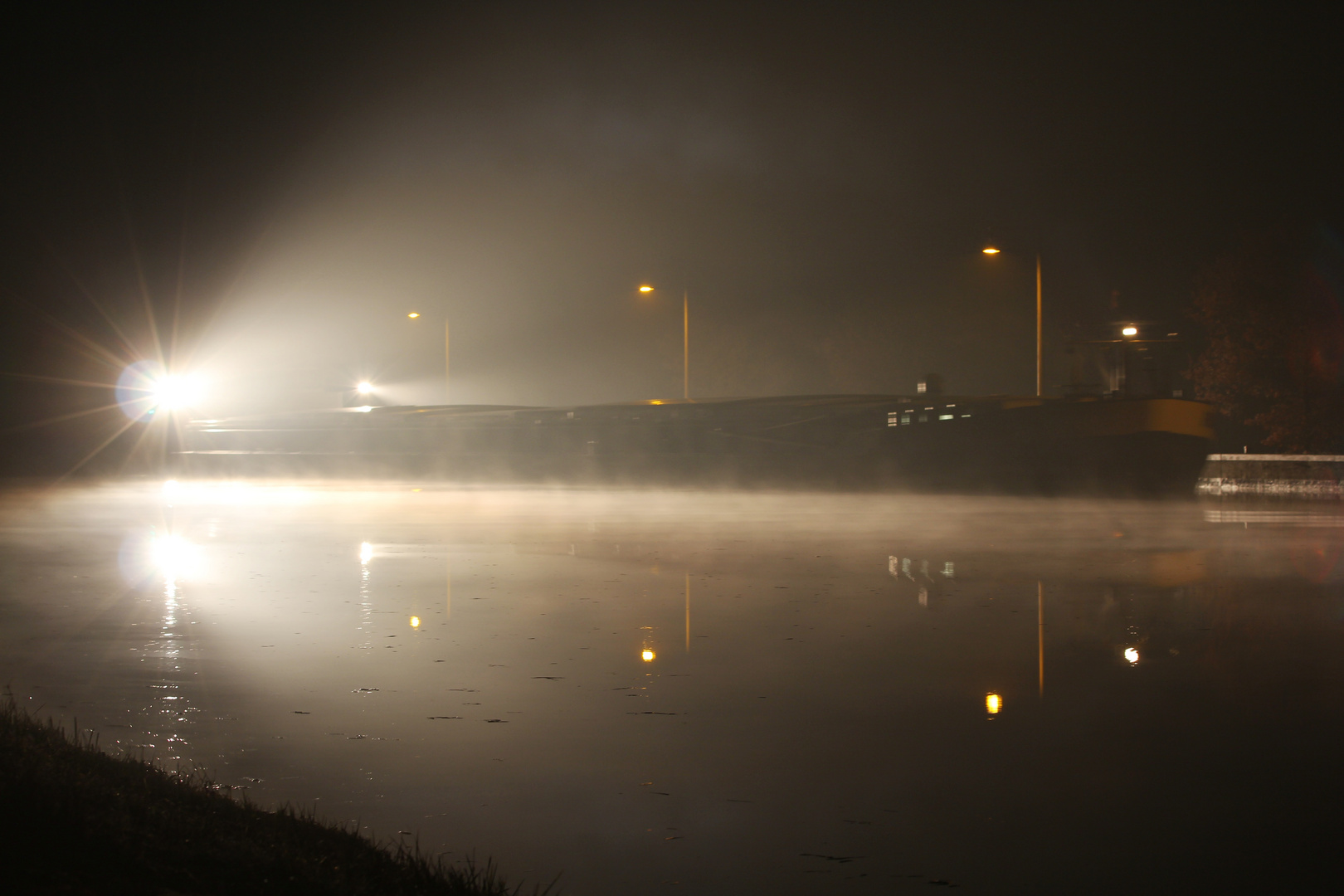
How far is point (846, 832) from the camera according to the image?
14.8 feet

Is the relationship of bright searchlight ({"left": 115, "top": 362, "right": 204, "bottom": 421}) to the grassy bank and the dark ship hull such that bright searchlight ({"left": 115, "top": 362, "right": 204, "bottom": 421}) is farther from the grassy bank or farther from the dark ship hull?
the grassy bank

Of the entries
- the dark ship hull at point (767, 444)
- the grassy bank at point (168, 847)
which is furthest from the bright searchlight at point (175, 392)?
the grassy bank at point (168, 847)

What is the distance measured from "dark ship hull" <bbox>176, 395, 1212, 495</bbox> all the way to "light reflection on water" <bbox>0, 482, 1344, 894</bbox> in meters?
13.4

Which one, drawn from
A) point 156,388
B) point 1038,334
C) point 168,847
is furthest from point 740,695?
point 156,388

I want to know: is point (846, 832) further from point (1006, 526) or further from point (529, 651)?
point (1006, 526)

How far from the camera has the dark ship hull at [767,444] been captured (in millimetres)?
27188

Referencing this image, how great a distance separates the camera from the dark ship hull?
1070 inches

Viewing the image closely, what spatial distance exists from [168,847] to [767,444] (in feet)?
103

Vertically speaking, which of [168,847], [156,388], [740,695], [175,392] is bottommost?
[740,695]

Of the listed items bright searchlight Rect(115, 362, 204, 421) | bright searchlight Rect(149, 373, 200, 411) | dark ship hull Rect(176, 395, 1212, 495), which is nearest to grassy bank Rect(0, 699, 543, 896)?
dark ship hull Rect(176, 395, 1212, 495)

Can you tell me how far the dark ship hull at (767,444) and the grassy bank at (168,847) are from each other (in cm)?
2489

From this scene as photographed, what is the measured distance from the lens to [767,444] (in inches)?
1371

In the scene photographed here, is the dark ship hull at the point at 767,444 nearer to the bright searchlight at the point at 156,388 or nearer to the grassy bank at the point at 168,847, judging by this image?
the bright searchlight at the point at 156,388

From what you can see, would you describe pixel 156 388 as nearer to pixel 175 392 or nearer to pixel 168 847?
pixel 175 392
